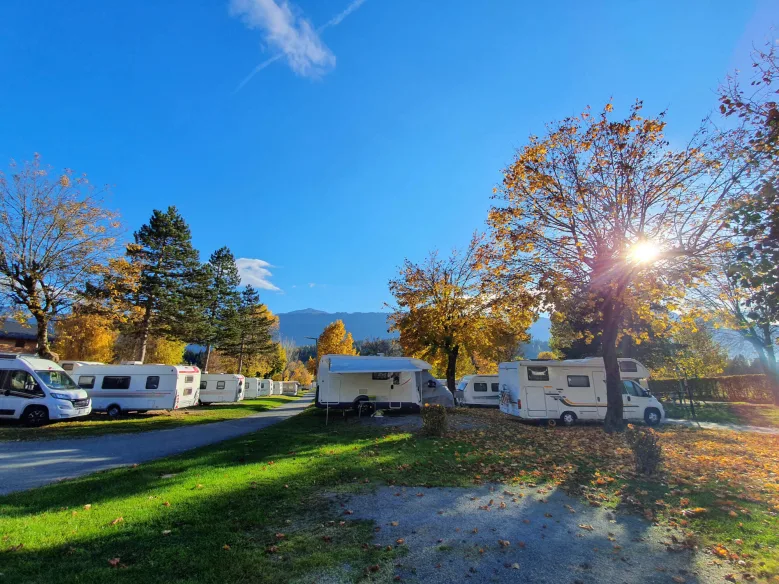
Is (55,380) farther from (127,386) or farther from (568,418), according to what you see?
(568,418)

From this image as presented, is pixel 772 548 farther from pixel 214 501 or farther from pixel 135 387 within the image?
pixel 135 387

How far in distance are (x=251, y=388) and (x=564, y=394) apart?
3609cm

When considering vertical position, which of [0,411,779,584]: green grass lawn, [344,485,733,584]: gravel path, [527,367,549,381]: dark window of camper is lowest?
[344,485,733,584]: gravel path

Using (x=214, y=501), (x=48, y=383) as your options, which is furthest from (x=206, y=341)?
(x=214, y=501)

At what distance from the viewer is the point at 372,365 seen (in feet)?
62.2

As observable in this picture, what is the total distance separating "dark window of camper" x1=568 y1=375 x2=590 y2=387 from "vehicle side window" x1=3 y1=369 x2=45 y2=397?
73.9 ft

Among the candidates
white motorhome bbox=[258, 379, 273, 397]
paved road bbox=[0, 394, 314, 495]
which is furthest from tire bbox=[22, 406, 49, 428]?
white motorhome bbox=[258, 379, 273, 397]

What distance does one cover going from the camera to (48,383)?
16625mm

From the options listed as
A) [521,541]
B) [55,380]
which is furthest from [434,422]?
[55,380]

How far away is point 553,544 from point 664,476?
483 cm

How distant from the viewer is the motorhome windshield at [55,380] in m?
16.5

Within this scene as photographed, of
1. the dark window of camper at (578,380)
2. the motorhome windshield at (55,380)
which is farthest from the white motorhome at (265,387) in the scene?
the dark window of camper at (578,380)

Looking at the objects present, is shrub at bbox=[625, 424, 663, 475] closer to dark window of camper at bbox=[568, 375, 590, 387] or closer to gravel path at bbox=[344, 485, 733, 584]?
gravel path at bbox=[344, 485, 733, 584]

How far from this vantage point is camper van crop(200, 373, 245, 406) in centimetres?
3294
